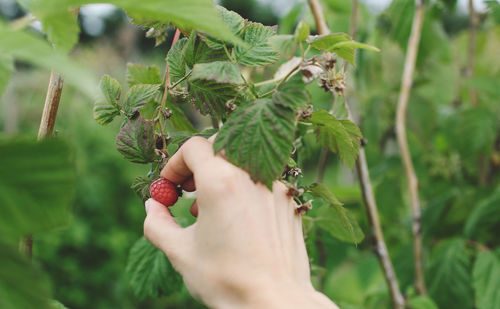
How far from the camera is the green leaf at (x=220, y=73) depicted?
1.44 ft

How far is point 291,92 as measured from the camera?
1.47 ft

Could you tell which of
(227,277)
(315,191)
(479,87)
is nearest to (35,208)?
(227,277)

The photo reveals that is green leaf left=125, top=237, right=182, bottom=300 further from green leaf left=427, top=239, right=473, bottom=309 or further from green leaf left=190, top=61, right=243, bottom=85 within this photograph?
green leaf left=427, top=239, right=473, bottom=309

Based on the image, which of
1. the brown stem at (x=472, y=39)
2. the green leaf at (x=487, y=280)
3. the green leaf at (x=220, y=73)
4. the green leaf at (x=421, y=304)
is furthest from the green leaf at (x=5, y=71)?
the brown stem at (x=472, y=39)

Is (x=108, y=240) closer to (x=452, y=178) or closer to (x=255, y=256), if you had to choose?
(x=452, y=178)

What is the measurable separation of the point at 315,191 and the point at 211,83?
18 cm

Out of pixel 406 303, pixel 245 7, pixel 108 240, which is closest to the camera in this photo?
pixel 406 303

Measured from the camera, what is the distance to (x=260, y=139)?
44 cm

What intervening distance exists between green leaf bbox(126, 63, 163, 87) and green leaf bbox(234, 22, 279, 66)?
0.16 meters

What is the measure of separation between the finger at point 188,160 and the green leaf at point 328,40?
0.15 meters

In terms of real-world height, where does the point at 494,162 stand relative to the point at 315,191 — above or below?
below

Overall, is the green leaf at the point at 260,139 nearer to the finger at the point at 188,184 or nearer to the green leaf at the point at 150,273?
the finger at the point at 188,184

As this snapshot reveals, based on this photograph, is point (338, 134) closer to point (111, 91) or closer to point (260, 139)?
point (260, 139)

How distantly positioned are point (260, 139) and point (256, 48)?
4.9 inches
